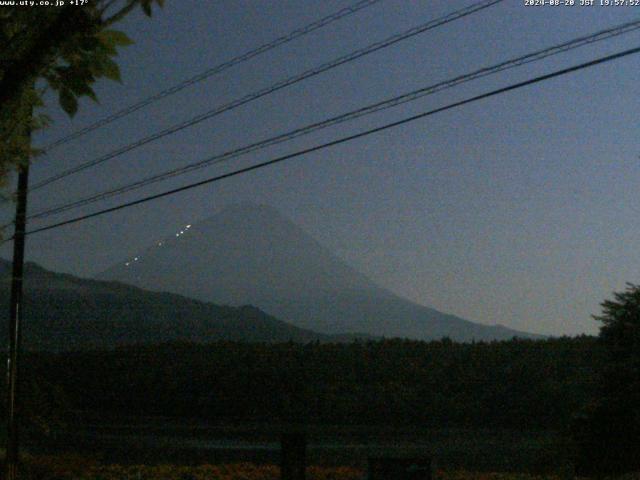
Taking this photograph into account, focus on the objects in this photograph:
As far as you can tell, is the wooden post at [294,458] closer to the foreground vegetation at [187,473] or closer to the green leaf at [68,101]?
the green leaf at [68,101]

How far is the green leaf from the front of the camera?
4.59 meters

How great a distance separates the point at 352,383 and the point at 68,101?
32770mm

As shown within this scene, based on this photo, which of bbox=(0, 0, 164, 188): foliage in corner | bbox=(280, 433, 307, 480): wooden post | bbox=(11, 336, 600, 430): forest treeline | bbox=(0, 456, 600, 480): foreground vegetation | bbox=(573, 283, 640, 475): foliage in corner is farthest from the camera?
bbox=(11, 336, 600, 430): forest treeline

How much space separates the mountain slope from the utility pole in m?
67.1

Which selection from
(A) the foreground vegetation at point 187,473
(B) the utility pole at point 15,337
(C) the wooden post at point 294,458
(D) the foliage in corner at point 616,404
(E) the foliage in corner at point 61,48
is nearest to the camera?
(E) the foliage in corner at point 61,48

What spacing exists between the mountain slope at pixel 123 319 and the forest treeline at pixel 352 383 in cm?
4141

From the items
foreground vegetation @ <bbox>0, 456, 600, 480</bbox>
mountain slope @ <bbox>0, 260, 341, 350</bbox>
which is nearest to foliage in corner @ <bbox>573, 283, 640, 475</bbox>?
foreground vegetation @ <bbox>0, 456, 600, 480</bbox>

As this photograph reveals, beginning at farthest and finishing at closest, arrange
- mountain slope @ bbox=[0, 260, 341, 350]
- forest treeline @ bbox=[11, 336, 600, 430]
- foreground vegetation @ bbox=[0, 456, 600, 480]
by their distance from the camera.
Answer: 1. mountain slope @ bbox=[0, 260, 341, 350]
2. forest treeline @ bbox=[11, 336, 600, 430]
3. foreground vegetation @ bbox=[0, 456, 600, 480]

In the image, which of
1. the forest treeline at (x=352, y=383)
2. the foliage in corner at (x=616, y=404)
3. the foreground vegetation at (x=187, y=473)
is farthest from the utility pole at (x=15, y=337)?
the forest treeline at (x=352, y=383)

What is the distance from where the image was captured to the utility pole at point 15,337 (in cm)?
1662

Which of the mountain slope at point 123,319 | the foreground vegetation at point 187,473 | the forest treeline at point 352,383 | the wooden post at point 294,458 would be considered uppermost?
the mountain slope at point 123,319

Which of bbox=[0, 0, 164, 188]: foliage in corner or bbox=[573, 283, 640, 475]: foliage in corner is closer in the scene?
bbox=[0, 0, 164, 188]: foliage in corner

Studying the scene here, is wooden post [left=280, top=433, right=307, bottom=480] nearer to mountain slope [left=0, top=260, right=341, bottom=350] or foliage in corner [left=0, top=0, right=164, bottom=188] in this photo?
foliage in corner [left=0, top=0, right=164, bottom=188]

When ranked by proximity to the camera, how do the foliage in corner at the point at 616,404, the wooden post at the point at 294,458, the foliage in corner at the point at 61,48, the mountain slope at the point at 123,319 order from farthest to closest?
1. the mountain slope at the point at 123,319
2. the foliage in corner at the point at 616,404
3. the wooden post at the point at 294,458
4. the foliage in corner at the point at 61,48
